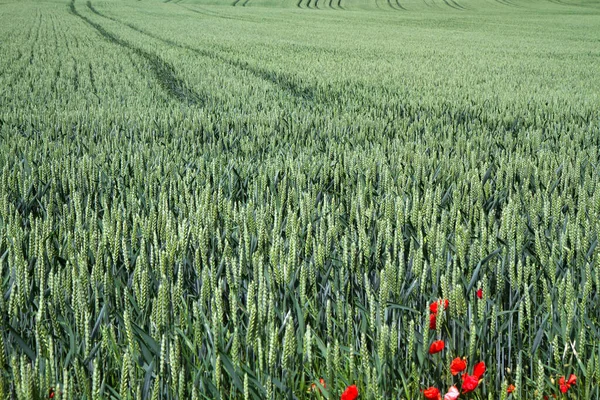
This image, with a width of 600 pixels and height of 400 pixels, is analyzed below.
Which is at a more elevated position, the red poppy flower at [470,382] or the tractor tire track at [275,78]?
the red poppy flower at [470,382]

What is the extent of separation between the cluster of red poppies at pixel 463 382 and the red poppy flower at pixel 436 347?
0.13 ft

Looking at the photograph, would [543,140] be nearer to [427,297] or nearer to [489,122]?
[489,122]

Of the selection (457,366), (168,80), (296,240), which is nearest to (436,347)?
(457,366)

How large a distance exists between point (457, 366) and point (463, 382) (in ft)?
0.13

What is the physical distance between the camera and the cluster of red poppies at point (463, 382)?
126cm

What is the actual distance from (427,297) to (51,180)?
2.11 m

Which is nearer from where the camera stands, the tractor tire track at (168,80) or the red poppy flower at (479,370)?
the red poppy flower at (479,370)

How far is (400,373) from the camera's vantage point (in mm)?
1300

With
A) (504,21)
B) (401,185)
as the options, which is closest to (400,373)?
(401,185)

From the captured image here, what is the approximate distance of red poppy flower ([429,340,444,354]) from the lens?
1.34 m

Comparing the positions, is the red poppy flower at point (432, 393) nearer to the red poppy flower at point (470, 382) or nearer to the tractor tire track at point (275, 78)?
the red poppy flower at point (470, 382)

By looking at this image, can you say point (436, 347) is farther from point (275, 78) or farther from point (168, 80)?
point (168, 80)

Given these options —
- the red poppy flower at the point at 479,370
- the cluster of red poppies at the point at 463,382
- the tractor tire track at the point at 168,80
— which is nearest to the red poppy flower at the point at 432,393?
the cluster of red poppies at the point at 463,382

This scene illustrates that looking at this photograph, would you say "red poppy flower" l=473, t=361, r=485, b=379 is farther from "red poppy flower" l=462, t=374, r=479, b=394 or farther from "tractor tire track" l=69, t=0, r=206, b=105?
"tractor tire track" l=69, t=0, r=206, b=105
